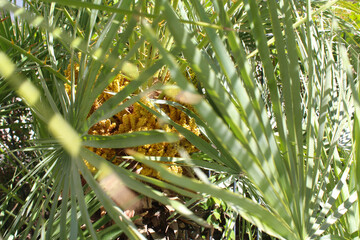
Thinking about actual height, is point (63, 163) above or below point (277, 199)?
above

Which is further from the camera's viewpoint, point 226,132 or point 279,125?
point 279,125

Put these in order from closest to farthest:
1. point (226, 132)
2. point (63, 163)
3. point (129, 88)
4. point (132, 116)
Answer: point (226, 132), point (129, 88), point (63, 163), point (132, 116)

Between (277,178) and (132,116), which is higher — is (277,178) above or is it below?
below

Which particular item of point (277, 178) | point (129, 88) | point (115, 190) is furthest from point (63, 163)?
point (277, 178)

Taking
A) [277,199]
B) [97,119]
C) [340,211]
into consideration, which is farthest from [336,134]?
[97,119]

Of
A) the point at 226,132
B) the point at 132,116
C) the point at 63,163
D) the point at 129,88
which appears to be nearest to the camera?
the point at 226,132

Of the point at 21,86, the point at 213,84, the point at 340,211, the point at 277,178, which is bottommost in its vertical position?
the point at 340,211

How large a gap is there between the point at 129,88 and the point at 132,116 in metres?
0.27

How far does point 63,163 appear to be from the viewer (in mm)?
497

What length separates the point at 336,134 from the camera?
500mm

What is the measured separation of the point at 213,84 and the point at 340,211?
10.9 inches

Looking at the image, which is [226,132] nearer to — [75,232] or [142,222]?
[75,232]

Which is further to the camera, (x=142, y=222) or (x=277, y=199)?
(x=142, y=222)

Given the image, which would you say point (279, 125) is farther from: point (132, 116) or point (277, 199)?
point (132, 116)
